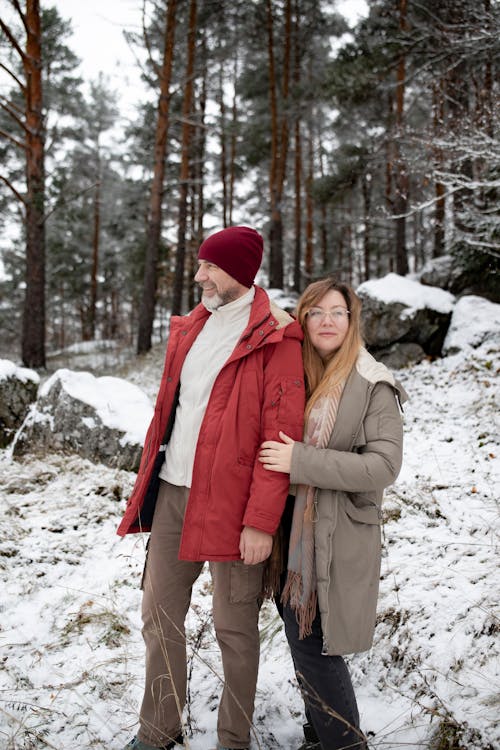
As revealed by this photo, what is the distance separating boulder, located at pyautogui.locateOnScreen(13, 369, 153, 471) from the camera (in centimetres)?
547

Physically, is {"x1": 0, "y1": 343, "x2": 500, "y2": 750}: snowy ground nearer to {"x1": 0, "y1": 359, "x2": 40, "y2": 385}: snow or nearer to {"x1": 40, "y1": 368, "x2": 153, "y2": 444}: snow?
{"x1": 40, "y1": 368, "x2": 153, "y2": 444}: snow

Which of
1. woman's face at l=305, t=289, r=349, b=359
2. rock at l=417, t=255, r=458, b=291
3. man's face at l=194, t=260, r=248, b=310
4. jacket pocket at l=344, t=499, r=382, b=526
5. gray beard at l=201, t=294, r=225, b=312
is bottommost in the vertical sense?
jacket pocket at l=344, t=499, r=382, b=526

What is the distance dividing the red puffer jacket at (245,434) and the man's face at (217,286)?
0.16 m

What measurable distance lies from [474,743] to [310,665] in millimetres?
801

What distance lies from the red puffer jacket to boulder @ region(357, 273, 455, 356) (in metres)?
6.94

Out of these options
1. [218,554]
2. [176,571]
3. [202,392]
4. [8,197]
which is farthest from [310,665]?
[8,197]

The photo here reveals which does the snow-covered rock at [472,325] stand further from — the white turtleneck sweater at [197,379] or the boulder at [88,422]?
the white turtleneck sweater at [197,379]

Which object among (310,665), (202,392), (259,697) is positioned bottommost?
(259,697)

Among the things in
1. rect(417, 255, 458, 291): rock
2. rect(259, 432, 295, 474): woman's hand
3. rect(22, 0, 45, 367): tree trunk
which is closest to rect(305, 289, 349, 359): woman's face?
rect(259, 432, 295, 474): woman's hand

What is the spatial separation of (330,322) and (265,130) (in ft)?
51.6

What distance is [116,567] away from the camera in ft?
12.3

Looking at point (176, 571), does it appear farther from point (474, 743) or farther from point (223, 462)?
point (474, 743)

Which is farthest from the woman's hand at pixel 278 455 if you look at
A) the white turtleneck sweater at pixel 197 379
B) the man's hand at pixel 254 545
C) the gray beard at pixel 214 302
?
the gray beard at pixel 214 302

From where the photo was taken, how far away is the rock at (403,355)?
28.7 ft
